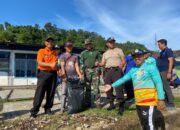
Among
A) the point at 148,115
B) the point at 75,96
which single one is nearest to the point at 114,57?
the point at 75,96

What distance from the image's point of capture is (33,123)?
22.0 ft

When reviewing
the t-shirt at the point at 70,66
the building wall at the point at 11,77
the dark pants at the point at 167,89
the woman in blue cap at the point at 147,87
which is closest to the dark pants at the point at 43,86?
the t-shirt at the point at 70,66

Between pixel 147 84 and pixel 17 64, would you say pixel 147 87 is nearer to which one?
pixel 147 84

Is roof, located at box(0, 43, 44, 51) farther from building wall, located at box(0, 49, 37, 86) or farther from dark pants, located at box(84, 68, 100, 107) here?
dark pants, located at box(84, 68, 100, 107)

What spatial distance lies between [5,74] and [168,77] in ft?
67.9

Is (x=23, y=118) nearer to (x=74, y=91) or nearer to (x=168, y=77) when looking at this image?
(x=74, y=91)

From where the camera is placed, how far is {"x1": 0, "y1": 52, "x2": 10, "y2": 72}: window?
85.7ft

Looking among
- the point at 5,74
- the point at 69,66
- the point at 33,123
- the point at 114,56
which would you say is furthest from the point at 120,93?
the point at 5,74

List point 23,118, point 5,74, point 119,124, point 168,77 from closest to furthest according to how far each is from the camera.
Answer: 1. point 119,124
2. point 23,118
3. point 168,77
4. point 5,74

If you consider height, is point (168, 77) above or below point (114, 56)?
below

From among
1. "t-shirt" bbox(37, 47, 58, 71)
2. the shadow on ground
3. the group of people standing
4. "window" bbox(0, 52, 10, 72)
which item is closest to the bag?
the group of people standing

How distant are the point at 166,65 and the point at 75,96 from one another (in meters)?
2.70

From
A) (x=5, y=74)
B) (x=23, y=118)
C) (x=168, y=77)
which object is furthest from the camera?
(x=5, y=74)

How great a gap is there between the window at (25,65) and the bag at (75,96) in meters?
20.1
